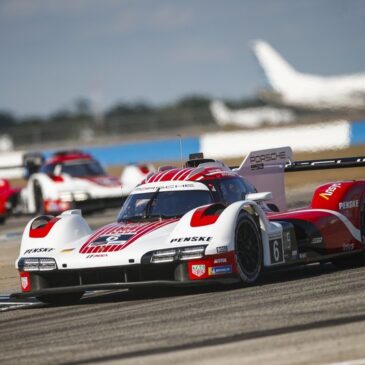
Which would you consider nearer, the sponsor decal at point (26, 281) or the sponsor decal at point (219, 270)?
the sponsor decal at point (219, 270)

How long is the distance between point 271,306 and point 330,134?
1559cm

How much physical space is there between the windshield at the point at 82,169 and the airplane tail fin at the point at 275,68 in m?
28.6

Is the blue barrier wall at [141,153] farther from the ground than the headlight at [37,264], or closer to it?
closer to it

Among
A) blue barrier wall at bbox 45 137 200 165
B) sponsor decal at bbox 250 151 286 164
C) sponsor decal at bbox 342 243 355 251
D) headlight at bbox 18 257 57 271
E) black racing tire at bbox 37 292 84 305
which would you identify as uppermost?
sponsor decal at bbox 250 151 286 164

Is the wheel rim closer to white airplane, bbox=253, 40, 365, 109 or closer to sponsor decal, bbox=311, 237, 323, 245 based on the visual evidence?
sponsor decal, bbox=311, 237, 323, 245

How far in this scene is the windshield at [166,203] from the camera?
11758mm

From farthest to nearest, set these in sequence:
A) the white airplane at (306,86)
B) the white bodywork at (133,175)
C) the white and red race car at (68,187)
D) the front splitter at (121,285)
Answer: the white airplane at (306,86), the white bodywork at (133,175), the white and red race car at (68,187), the front splitter at (121,285)

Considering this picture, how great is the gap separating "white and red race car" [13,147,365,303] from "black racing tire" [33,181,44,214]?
49.7ft

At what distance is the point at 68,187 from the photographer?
27578mm

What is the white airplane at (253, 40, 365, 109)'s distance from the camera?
3772 centimetres

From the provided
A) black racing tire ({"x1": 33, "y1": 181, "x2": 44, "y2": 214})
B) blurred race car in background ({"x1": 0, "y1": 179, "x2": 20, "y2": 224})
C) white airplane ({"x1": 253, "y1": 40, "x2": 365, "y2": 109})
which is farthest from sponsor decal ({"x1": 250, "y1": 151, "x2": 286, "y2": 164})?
white airplane ({"x1": 253, "y1": 40, "x2": 365, "y2": 109})

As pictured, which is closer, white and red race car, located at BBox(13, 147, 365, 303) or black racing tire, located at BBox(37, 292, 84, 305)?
white and red race car, located at BBox(13, 147, 365, 303)

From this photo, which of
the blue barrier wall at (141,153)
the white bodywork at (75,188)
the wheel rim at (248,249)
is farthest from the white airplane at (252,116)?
the wheel rim at (248,249)

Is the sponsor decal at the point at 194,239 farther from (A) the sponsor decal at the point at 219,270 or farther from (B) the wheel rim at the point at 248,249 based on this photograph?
(B) the wheel rim at the point at 248,249
